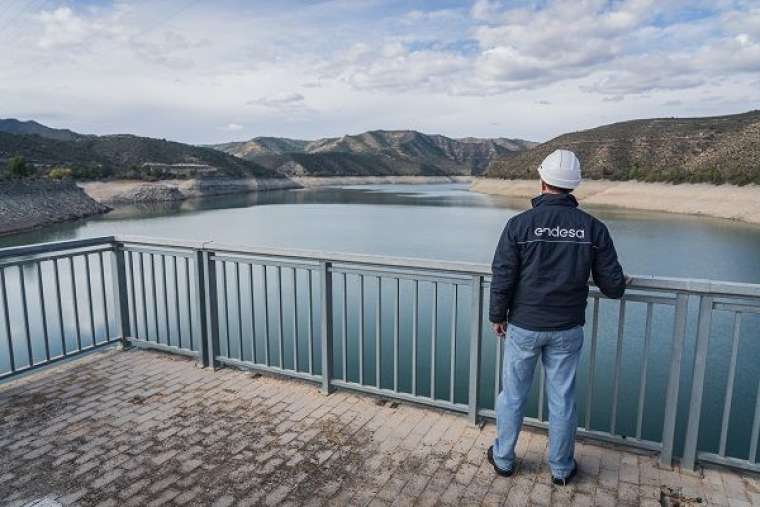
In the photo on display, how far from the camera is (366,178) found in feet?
420

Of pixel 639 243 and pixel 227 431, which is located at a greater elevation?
pixel 227 431

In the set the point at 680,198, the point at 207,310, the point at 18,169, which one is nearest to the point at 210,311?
the point at 207,310

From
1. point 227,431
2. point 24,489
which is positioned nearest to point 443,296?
point 227,431

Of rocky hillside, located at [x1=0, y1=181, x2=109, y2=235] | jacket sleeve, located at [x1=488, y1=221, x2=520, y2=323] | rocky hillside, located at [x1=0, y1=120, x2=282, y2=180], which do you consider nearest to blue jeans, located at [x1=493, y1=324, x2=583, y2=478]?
jacket sleeve, located at [x1=488, y1=221, x2=520, y2=323]

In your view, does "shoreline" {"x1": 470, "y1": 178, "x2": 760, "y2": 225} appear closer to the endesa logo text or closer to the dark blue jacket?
the dark blue jacket

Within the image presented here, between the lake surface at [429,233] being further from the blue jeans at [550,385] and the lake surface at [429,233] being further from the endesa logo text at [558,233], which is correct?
the endesa logo text at [558,233]

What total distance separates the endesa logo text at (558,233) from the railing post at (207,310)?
111 inches

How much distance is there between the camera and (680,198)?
143 ft

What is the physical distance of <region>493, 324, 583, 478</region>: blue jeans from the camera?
2.77m

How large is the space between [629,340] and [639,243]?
16972 mm

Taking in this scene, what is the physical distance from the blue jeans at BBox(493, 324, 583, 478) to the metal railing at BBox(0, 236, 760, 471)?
324mm

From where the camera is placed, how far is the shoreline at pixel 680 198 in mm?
36688

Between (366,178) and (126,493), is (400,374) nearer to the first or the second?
(126,493)

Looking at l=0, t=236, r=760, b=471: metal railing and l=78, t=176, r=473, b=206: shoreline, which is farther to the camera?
l=78, t=176, r=473, b=206: shoreline
